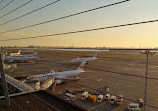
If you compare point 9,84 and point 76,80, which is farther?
point 76,80

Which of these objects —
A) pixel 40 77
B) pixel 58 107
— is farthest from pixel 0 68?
pixel 40 77

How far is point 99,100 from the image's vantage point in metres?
12.9

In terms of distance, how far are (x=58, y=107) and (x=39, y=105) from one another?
63 cm

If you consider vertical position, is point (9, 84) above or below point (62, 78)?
above

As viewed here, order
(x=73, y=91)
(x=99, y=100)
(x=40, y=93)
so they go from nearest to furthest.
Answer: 1. (x=40, y=93)
2. (x=99, y=100)
3. (x=73, y=91)

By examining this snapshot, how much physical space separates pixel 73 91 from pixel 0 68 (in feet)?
41.5

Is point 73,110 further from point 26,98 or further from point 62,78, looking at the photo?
point 62,78

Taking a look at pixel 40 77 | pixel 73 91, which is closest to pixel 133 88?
pixel 73 91

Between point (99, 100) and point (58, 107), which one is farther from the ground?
point (58, 107)

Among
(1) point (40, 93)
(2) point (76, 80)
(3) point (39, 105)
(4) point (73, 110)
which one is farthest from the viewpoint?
(2) point (76, 80)

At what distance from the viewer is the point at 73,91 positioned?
51.2ft

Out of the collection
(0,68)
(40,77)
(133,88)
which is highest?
(0,68)

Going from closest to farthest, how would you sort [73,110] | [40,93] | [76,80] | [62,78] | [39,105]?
[73,110], [39,105], [40,93], [62,78], [76,80]

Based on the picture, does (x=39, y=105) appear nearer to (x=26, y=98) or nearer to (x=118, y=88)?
(x=26, y=98)
